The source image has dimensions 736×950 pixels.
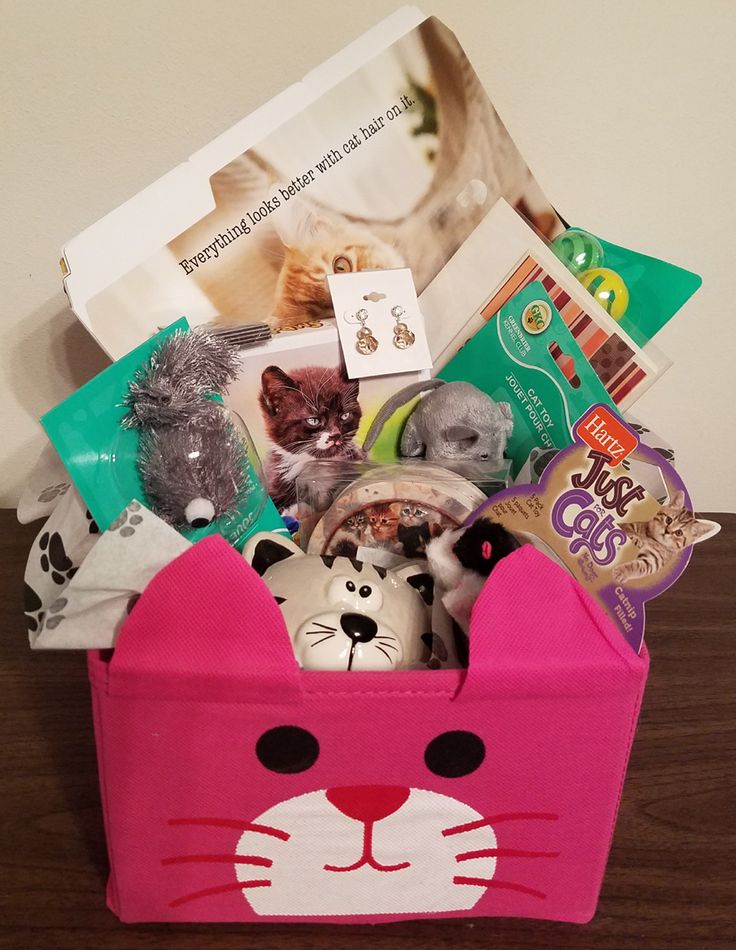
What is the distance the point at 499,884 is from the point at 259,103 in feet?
2.04

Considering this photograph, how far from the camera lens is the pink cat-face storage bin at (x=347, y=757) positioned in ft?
1.29

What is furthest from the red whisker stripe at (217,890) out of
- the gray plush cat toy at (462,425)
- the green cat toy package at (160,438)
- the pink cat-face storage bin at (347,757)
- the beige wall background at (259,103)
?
the beige wall background at (259,103)

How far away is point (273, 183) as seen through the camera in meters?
0.64

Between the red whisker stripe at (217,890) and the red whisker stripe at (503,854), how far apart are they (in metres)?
0.11

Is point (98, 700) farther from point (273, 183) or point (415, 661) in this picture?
point (273, 183)

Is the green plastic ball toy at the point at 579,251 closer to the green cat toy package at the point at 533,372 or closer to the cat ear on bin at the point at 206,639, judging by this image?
the green cat toy package at the point at 533,372

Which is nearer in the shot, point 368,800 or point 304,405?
point 368,800

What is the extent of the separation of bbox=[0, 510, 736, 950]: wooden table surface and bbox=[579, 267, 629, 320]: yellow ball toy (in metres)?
0.28

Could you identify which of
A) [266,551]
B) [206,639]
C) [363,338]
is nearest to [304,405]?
[363,338]

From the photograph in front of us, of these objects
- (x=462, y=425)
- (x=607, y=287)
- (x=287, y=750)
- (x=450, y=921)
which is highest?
(x=607, y=287)

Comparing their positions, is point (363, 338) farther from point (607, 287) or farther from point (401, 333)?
point (607, 287)

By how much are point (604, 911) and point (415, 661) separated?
7.1 inches

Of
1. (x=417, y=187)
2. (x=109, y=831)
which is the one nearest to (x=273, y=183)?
(x=417, y=187)

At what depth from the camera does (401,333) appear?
668mm
